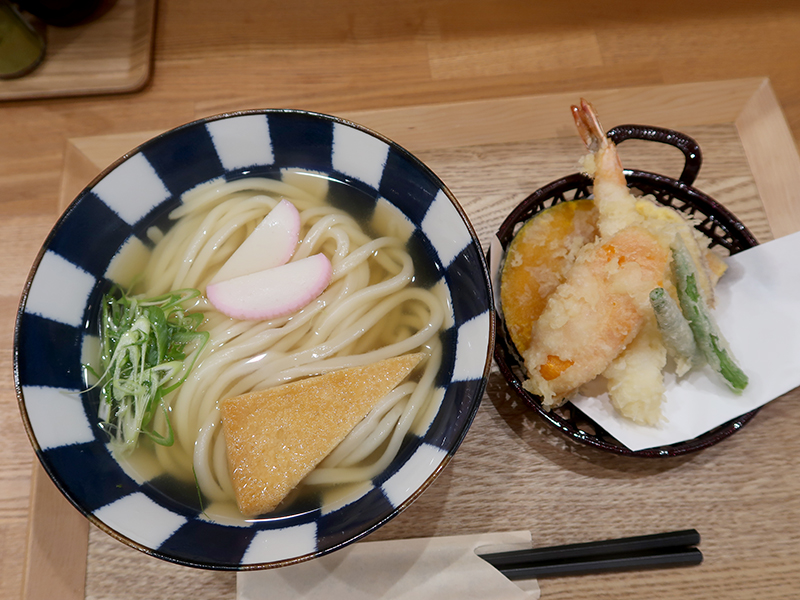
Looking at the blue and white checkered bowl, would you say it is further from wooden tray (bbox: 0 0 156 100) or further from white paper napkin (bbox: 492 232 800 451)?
wooden tray (bbox: 0 0 156 100)

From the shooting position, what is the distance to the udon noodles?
1.28 meters

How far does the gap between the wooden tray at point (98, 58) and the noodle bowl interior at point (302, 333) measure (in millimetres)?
803

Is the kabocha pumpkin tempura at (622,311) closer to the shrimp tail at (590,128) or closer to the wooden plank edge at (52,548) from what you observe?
the shrimp tail at (590,128)

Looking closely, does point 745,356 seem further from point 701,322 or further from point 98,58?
point 98,58

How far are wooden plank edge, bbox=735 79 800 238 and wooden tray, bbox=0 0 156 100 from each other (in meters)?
2.24

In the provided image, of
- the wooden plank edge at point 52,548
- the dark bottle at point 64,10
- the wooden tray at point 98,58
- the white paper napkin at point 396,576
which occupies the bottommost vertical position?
the white paper napkin at point 396,576

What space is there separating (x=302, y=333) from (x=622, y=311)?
2.88 feet

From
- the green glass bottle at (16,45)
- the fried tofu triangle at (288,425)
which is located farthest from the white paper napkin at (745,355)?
the green glass bottle at (16,45)

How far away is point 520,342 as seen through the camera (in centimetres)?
139

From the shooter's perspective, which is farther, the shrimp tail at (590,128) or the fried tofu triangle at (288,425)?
the shrimp tail at (590,128)

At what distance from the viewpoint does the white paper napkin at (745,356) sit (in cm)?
132

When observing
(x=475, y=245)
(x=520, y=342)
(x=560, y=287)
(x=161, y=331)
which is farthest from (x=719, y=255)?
(x=161, y=331)

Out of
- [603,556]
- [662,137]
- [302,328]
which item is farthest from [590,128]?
[603,556]

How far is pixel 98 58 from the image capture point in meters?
1.87
